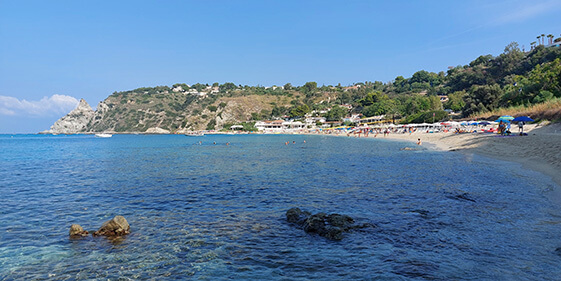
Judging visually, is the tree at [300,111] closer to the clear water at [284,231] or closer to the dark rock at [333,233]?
the clear water at [284,231]

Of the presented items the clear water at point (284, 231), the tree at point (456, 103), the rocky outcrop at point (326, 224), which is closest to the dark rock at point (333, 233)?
the rocky outcrop at point (326, 224)

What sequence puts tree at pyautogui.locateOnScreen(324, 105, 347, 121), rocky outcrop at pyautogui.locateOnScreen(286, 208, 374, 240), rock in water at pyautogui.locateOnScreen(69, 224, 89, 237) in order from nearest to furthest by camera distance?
rocky outcrop at pyautogui.locateOnScreen(286, 208, 374, 240) → rock in water at pyautogui.locateOnScreen(69, 224, 89, 237) → tree at pyautogui.locateOnScreen(324, 105, 347, 121)

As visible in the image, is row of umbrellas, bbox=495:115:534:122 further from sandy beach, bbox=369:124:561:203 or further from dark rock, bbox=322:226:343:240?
dark rock, bbox=322:226:343:240

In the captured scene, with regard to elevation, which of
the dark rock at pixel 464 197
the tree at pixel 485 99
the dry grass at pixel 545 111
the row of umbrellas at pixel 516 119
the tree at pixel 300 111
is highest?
the tree at pixel 300 111

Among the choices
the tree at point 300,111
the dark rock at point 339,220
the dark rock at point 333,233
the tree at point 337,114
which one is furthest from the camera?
the tree at point 300,111

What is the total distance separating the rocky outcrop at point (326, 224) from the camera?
9714mm

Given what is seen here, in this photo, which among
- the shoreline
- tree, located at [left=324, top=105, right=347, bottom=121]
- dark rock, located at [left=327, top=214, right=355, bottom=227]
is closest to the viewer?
dark rock, located at [left=327, top=214, right=355, bottom=227]

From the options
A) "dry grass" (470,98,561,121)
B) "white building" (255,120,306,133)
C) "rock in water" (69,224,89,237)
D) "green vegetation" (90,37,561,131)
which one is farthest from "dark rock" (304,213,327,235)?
"white building" (255,120,306,133)

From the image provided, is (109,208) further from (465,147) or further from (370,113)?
(370,113)

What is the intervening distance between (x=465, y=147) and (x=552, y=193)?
27596 mm

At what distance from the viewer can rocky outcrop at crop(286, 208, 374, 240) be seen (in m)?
9.71

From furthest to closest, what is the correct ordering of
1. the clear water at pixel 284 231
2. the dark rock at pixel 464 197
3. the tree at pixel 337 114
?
the tree at pixel 337 114, the dark rock at pixel 464 197, the clear water at pixel 284 231

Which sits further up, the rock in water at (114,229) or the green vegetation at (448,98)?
the green vegetation at (448,98)

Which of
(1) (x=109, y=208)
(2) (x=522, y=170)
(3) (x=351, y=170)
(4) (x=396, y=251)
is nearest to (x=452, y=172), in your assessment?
(2) (x=522, y=170)
